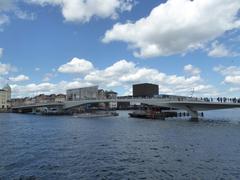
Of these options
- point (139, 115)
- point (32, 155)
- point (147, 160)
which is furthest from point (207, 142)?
point (139, 115)

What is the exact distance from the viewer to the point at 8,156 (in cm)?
3262

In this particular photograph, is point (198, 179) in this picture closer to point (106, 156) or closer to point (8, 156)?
point (106, 156)

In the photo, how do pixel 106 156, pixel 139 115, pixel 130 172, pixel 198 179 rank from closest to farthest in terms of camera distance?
1. pixel 198 179
2. pixel 130 172
3. pixel 106 156
4. pixel 139 115

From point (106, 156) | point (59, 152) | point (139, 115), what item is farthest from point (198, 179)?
point (139, 115)

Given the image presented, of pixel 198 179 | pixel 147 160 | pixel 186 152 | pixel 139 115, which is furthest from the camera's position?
pixel 139 115

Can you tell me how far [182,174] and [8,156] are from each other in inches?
772

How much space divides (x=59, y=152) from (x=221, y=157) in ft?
62.0

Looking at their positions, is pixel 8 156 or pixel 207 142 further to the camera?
pixel 207 142

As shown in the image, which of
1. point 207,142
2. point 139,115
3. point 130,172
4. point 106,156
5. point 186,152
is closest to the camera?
point 130,172

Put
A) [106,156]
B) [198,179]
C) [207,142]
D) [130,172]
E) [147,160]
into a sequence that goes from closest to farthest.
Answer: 1. [198,179]
2. [130,172]
3. [147,160]
4. [106,156]
5. [207,142]

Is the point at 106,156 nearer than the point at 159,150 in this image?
Yes

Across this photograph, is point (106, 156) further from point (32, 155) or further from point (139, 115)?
point (139, 115)

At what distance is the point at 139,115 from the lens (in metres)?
118

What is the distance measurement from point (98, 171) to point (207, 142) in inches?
894
